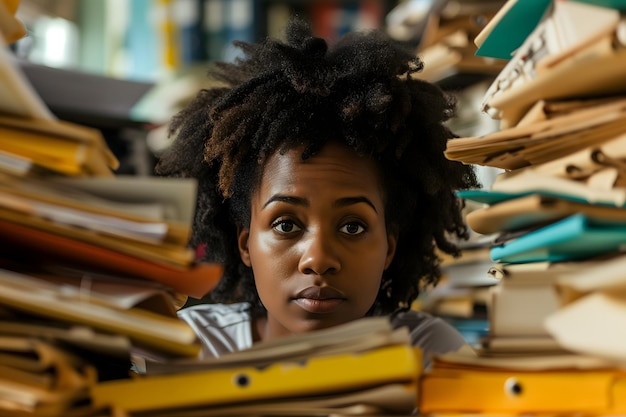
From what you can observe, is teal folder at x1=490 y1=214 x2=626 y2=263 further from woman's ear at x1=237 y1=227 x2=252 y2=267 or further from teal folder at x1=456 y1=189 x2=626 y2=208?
woman's ear at x1=237 y1=227 x2=252 y2=267

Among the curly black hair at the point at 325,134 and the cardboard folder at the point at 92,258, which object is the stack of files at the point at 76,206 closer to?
the cardboard folder at the point at 92,258

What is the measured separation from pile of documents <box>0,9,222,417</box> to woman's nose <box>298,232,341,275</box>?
0.27 meters

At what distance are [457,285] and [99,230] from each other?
162 cm

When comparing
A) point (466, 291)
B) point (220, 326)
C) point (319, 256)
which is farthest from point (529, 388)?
point (466, 291)

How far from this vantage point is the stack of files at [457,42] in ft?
6.95

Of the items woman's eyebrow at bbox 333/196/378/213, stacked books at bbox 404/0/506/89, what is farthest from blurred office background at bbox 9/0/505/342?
woman's eyebrow at bbox 333/196/378/213

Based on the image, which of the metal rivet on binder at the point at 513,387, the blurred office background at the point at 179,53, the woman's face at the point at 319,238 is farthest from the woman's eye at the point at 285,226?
the blurred office background at the point at 179,53

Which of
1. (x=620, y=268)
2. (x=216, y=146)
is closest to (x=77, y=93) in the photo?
(x=216, y=146)

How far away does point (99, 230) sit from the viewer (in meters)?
0.62

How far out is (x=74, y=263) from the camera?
0.66 m

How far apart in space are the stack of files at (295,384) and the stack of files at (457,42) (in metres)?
1.59

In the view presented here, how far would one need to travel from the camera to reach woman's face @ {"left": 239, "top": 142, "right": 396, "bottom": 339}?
0.95m

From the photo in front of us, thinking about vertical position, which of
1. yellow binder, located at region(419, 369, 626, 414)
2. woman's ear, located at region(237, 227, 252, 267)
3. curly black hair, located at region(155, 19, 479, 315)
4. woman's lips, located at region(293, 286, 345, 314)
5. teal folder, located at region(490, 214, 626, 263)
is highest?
curly black hair, located at region(155, 19, 479, 315)

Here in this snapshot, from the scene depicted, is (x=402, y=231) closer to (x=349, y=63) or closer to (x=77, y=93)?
(x=349, y=63)
